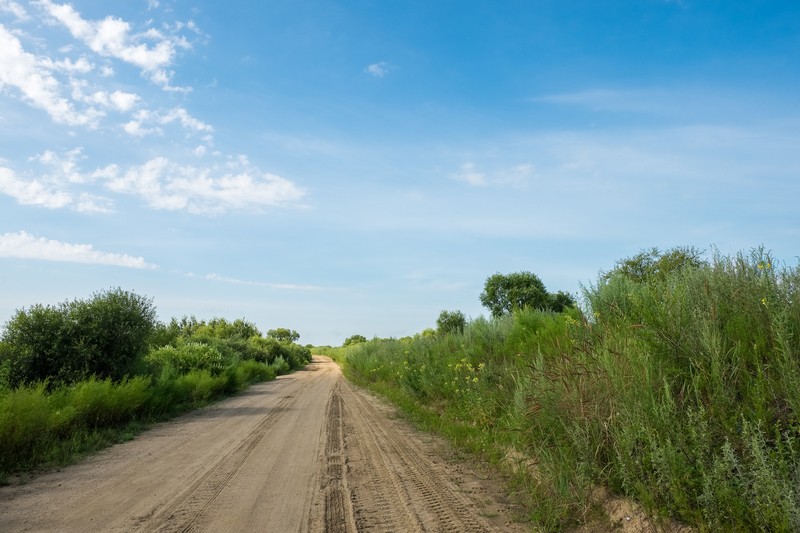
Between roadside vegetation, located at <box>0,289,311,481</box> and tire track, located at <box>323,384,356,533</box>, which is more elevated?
roadside vegetation, located at <box>0,289,311,481</box>

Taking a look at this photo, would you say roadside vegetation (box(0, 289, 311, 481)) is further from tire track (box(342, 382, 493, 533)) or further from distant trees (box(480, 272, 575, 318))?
distant trees (box(480, 272, 575, 318))

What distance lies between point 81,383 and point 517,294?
43.3m

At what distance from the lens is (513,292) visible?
51.9 metres

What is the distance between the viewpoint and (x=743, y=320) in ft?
17.6

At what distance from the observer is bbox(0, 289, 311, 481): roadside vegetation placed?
9.33 metres

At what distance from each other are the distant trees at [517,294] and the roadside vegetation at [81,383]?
116ft

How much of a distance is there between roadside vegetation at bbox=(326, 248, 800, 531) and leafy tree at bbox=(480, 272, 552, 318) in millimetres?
44188

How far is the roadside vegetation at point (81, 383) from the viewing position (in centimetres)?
933

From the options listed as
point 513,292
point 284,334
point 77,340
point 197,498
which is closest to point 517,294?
point 513,292

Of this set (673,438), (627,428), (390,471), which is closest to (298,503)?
(390,471)

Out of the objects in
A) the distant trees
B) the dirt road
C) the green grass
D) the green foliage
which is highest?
the distant trees

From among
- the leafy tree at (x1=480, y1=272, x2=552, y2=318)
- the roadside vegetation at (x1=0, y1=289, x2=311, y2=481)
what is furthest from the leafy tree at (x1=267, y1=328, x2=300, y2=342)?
the roadside vegetation at (x1=0, y1=289, x2=311, y2=481)

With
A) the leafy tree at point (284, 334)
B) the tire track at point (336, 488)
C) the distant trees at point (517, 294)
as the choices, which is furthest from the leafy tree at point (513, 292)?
the leafy tree at point (284, 334)

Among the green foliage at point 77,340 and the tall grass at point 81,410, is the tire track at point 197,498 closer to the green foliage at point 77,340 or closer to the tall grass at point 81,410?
the tall grass at point 81,410
